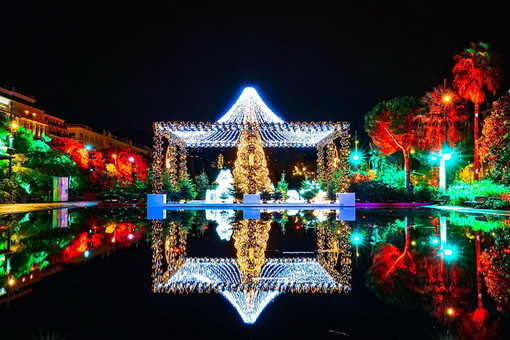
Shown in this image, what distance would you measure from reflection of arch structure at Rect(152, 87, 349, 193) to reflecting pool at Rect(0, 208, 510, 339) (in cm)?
1196

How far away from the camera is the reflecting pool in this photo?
4.82 m

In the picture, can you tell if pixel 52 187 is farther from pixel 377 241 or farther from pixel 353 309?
pixel 353 309

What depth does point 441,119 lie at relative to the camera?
34.4 metres

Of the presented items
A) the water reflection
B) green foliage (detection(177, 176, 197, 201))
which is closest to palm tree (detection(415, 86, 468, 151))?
green foliage (detection(177, 176, 197, 201))

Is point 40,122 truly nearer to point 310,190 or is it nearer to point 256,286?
point 310,190

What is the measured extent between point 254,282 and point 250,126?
17.3 m

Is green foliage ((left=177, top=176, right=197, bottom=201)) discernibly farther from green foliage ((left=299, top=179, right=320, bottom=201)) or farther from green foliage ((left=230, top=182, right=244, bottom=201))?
green foliage ((left=299, top=179, right=320, bottom=201))

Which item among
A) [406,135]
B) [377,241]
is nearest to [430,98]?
[406,135]

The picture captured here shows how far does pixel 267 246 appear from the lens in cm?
1053

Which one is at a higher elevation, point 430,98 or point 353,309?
point 430,98

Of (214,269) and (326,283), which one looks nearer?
(326,283)

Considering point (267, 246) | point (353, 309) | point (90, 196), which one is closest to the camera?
point (353, 309)

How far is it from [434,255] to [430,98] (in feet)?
99.0

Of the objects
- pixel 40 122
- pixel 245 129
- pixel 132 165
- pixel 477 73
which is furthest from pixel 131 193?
pixel 40 122
